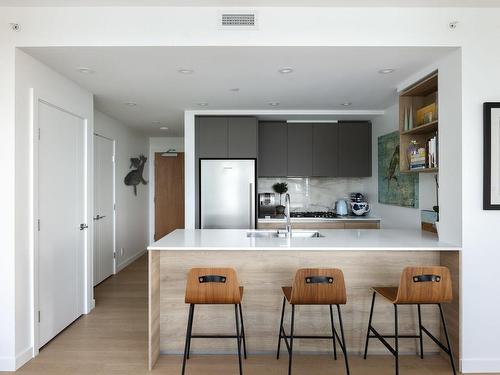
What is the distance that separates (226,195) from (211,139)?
2.64ft

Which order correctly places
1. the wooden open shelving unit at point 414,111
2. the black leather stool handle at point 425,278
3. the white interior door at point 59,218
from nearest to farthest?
the black leather stool handle at point 425,278 → the white interior door at point 59,218 → the wooden open shelving unit at point 414,111

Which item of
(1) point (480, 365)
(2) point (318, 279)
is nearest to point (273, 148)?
(2) point (318, 279)

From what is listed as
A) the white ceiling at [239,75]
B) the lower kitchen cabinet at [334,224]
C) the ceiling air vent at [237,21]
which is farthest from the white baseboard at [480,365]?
the ceiling air vent at [237,21]

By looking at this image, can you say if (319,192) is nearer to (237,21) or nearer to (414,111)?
(414,111)

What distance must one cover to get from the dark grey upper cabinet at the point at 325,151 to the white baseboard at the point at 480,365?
3135mm

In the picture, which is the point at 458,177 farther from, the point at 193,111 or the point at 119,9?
the point at 193,111

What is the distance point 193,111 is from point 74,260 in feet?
7.84

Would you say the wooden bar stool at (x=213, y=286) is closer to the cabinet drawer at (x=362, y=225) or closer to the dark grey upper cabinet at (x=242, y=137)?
the dark grey upper cabinet at (x=242, y=137)

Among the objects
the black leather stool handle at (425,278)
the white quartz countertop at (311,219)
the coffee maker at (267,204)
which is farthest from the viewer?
the coffee maker at (267,204)

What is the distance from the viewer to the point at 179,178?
7211mm

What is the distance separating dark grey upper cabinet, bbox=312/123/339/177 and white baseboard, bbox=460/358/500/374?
123 inches

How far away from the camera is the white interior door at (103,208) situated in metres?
4.90

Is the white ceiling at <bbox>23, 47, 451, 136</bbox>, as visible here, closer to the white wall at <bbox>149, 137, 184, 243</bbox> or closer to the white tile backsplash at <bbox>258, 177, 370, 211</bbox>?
the white tile backsplash at <bbox>258, 177, 370, 211</bbox>

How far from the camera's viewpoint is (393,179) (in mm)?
4617
